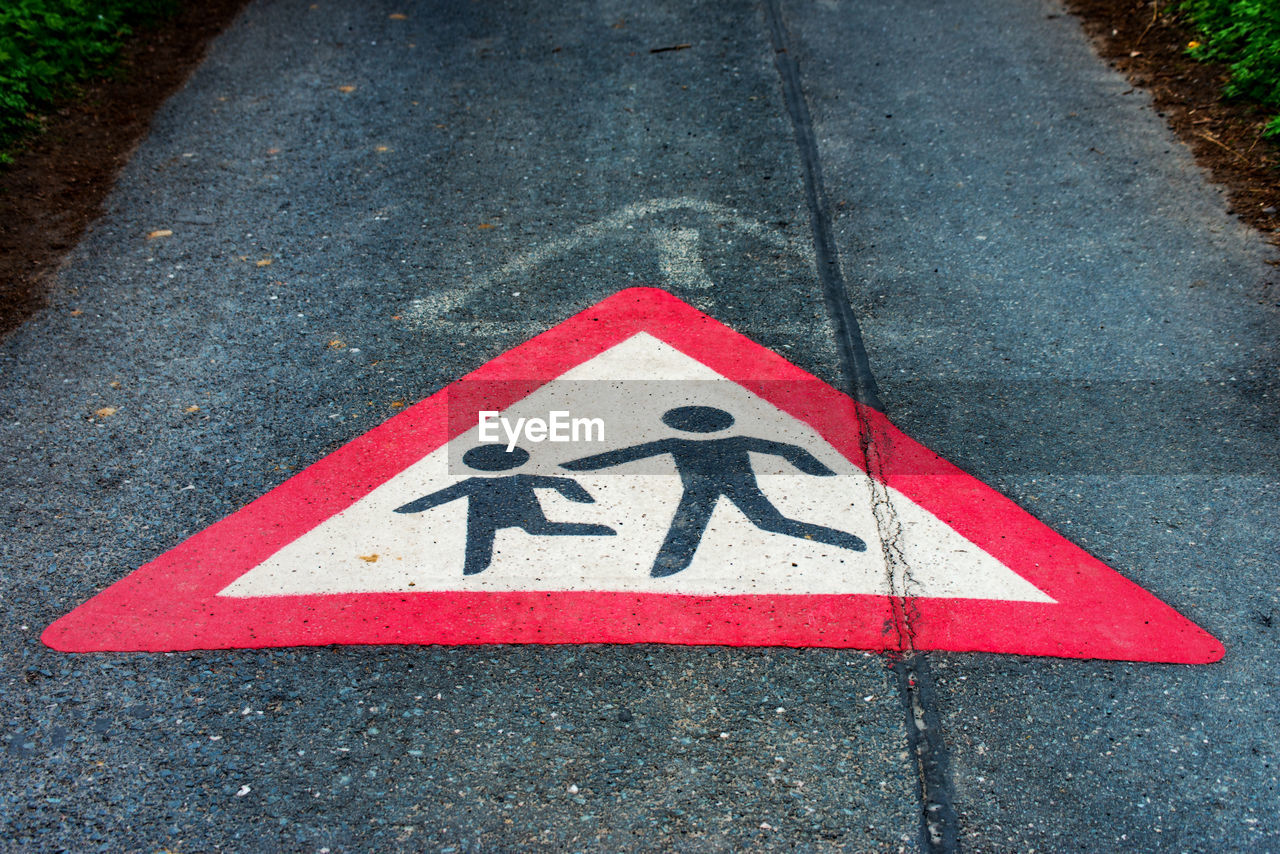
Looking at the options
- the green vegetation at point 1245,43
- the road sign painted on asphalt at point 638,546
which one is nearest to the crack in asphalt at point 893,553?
the road sign painted on asphalt at point 638,546

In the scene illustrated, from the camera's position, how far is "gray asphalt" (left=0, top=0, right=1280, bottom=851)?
2.74 m

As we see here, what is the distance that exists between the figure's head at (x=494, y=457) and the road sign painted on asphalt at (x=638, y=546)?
0.4 inches

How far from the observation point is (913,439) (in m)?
3.90

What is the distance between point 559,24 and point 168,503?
5488mm

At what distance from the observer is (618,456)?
3852mm

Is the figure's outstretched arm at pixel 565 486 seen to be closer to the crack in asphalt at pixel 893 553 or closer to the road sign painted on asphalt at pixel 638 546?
the road sign painted on asphalt at pixel 638 546

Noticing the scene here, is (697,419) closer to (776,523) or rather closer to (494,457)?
(776,523)

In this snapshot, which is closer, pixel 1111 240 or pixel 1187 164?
pixel 1111 240

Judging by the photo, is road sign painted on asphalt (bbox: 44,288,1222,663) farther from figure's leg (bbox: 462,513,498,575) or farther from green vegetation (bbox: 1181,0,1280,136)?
green vegetation (bbox: 1181,0,1280,136)

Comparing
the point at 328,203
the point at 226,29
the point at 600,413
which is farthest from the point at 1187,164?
the point at 226,29

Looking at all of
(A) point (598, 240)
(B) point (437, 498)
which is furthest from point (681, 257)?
(B) point (437, 498)

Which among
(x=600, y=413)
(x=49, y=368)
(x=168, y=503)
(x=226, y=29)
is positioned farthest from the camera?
(x=226, y=29)

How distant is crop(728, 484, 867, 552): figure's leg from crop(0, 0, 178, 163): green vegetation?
17.2 ft

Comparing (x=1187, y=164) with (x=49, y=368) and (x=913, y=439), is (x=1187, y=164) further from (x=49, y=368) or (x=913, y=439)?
(x=49, y=368)
